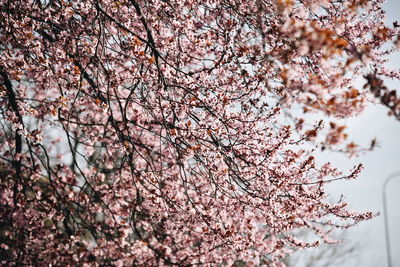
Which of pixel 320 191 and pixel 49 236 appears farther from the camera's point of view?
pixel 49 236

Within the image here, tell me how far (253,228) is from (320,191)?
111 cm

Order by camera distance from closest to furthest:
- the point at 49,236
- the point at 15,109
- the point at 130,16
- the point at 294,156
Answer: the point at 294,156
the point at 130,16
the point at 15,109
the point at 49,236

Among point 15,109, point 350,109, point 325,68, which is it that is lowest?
point 350,109

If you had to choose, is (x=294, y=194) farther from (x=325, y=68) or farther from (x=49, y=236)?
(x=49, y=236)

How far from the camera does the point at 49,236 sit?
231 inches

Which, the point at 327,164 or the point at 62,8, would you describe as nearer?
the point at 62,8

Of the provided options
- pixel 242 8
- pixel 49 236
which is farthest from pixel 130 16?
pixel 49 236

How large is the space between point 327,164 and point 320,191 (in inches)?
25.8

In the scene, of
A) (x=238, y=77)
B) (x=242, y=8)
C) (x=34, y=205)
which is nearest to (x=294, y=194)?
(x=238, y=77)

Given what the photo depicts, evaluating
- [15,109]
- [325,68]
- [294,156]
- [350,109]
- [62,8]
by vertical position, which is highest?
[62,8]

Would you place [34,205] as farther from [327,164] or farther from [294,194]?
[327,164]

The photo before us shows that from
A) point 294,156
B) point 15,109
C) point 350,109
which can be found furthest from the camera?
point 15,109

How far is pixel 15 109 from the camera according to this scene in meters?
4.51

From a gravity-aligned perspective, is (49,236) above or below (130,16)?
below
